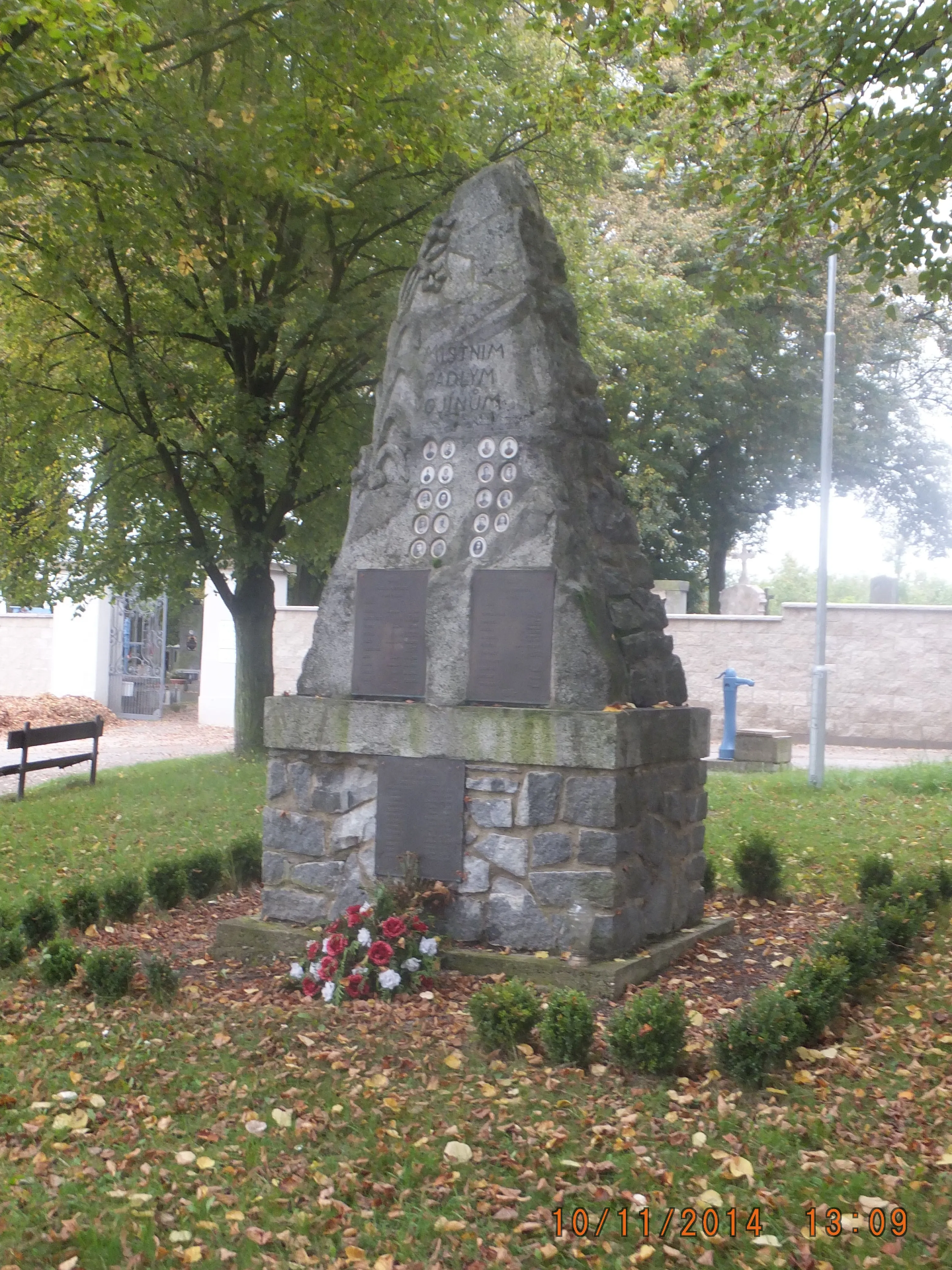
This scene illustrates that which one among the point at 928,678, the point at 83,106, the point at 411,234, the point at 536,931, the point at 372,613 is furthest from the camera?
the point at 928,678

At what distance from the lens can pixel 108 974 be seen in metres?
5.58

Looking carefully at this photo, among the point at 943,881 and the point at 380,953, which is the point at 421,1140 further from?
the point at 943,881

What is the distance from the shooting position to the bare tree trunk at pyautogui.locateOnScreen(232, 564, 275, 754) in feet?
45.8

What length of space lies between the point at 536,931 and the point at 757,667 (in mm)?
14549

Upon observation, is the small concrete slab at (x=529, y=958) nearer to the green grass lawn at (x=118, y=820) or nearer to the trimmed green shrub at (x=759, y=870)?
the trimmed green shrub at (x=759, y=870)

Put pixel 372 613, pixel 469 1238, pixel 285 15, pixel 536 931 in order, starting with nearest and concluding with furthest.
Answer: pixel 469 1238, pixel 536 931, pixel 372 613, pixel 285 15

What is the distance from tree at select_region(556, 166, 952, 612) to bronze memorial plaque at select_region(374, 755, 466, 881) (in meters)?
12.9

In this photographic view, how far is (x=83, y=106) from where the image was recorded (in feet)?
29.1

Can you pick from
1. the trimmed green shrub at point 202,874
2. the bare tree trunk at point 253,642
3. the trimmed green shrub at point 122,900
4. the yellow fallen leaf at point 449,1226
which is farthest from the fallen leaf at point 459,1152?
the bare tree trunk at point 253,642

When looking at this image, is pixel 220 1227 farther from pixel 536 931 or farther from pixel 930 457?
pixel 930 457

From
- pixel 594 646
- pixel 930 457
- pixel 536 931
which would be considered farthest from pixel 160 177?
pixel 930 457

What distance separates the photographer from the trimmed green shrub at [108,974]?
5578mm

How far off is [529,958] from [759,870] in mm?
2525

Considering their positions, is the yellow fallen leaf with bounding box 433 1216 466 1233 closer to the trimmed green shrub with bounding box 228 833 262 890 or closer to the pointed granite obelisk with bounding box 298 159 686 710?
the pointed granite obelisk with bounding box 298 159 686 710
